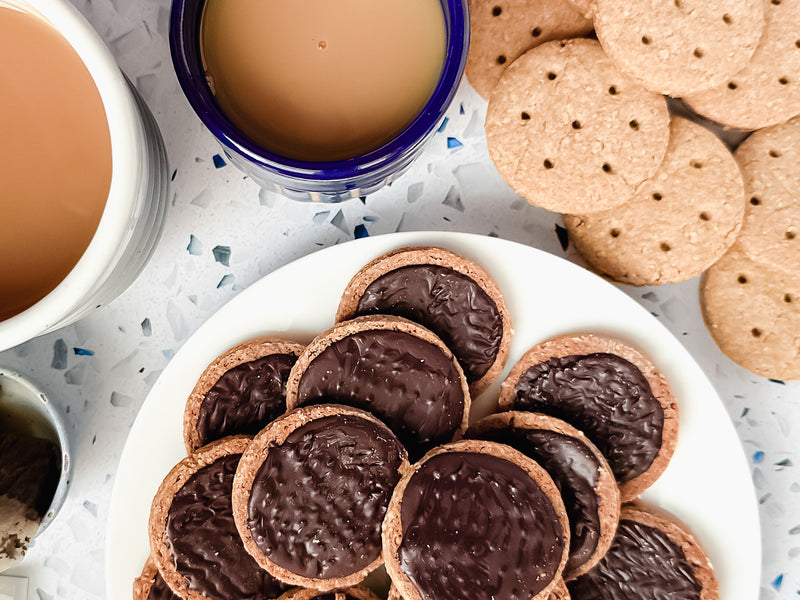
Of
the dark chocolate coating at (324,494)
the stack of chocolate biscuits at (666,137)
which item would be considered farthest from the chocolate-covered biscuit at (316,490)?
the stack of chocolate biscuits at (666,137)

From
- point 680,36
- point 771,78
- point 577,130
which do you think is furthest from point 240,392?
point 771,78

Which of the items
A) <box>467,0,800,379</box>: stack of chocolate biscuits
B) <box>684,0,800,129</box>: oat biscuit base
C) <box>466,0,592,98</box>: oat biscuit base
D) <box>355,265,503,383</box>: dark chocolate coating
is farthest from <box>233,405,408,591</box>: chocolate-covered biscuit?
<box>684,0,800,129</box>: oat biscuit base

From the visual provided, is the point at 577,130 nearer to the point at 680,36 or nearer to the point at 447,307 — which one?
the point at 680,36

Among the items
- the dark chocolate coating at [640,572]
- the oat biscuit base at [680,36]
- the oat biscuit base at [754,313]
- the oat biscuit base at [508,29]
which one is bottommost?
A: the dark chocolate coating at [640,572]

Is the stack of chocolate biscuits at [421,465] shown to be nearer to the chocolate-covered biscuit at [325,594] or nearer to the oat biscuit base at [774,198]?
the chocolate-covered biscuit at [325,594]

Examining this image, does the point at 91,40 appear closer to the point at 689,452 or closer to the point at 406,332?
the point at 406,332

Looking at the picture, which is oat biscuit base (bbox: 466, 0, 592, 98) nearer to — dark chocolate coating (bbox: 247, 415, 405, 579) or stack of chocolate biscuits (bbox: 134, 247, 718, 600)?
stack of chocolate biscuits (bbox: 134, 247, 718, 600)
